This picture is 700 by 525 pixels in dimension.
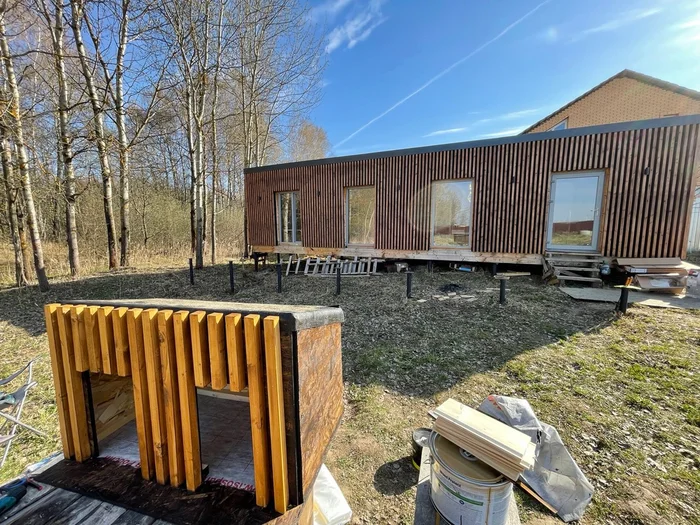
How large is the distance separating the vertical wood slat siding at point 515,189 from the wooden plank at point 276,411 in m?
7.69

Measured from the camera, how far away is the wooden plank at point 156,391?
144 centimetres

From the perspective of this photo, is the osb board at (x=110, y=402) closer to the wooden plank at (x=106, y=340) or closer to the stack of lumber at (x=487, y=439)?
the wooden plank at (x=106, y=340)

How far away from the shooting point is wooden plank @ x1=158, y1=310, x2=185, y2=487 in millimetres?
1438

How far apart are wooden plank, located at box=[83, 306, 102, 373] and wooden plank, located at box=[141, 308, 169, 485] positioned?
0.32 metres

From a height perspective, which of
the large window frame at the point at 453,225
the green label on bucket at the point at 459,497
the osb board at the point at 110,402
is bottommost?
the green label on bucket at the point at 459,497

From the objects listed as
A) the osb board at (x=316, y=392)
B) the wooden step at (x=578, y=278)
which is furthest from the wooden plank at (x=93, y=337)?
the wooden step at (x=578, y=278)

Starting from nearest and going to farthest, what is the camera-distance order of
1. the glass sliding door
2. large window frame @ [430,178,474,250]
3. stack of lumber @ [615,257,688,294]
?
stack of lumber @ [615,257,688,294] → the glass sliding door → large window frame @ [430,178,474,250]

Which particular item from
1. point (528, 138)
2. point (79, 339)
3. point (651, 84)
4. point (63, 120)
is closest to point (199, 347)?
point (79, 339)

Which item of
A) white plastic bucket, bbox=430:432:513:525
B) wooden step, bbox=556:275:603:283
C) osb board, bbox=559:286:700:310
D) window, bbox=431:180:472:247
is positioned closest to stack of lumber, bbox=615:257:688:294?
osb board, bbox=559:286:700:310

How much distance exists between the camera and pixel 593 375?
3.28 metres

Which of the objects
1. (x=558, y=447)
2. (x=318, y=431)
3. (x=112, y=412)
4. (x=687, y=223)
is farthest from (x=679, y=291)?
(x=112, y=412)

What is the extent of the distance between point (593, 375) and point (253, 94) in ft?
46.4

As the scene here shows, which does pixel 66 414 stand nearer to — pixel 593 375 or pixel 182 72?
pixel 593 375

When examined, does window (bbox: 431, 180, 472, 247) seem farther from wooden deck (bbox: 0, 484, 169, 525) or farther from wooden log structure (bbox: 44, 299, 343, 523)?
wooden deck (bbox: 0, 484, 169, 525)
